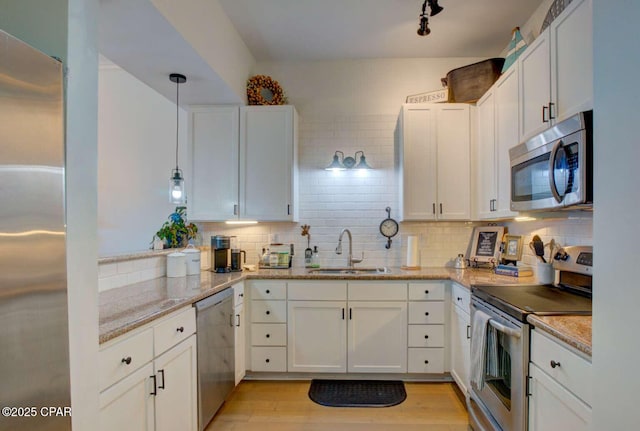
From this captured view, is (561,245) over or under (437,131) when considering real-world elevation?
under

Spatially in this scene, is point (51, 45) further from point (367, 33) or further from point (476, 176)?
point (476, 176)

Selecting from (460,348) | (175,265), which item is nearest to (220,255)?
(175,265)

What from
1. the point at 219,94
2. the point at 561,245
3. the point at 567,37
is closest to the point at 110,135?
the point at 219,94

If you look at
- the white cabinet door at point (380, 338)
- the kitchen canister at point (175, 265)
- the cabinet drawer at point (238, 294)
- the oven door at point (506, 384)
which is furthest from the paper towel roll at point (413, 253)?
the kitchen canister at point (175, 265)

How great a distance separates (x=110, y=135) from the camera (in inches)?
152

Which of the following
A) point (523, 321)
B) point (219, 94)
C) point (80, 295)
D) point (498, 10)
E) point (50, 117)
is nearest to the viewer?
point (50, 117)

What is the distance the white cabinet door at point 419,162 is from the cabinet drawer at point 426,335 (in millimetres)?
962

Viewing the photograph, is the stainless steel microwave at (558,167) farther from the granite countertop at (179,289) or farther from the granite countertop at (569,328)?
the granite countertop at (179,289)

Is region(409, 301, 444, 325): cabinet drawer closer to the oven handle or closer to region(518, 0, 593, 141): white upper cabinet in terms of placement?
the oven handle

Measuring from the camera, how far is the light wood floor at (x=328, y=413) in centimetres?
216

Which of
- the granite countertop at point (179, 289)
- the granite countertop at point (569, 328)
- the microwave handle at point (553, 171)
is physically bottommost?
the granite countertop at point (179, 289)

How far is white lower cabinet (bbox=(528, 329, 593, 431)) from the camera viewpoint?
1.13 metres

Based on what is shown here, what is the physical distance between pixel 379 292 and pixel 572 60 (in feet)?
6.37

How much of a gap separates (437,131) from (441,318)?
165 cm
